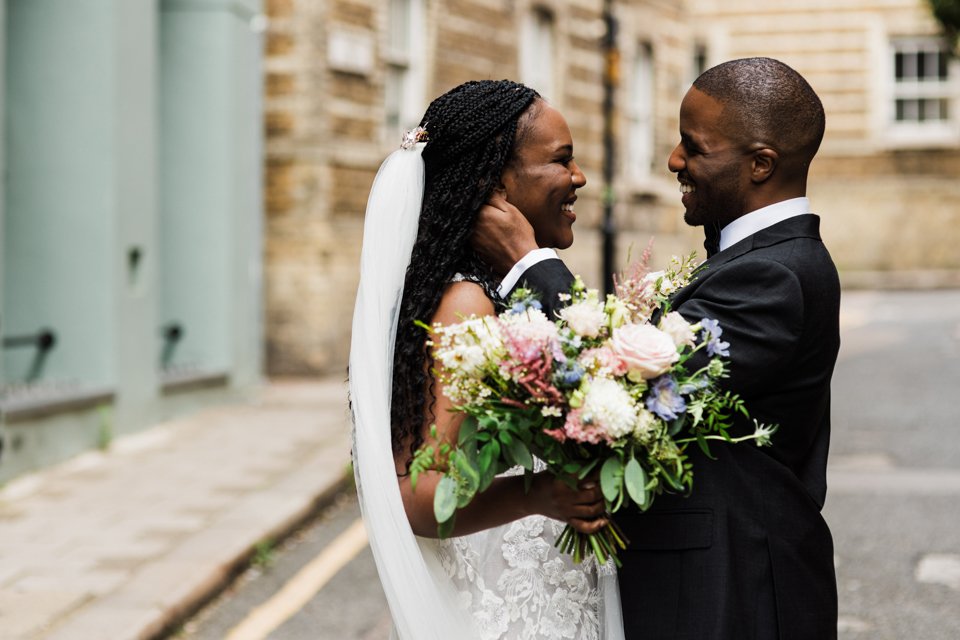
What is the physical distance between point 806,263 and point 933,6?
53.9 ft

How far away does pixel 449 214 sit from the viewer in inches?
108

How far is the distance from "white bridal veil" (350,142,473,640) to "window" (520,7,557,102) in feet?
58.2

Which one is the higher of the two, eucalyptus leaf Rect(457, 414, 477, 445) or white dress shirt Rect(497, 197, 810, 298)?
white dress shirt Rect(497, 197, 810, 298)

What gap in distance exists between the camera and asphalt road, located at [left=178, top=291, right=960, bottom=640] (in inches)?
235

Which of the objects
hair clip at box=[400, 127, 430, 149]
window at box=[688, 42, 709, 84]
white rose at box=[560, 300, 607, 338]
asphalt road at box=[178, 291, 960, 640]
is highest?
window at box=[688, 42, 709, 84]

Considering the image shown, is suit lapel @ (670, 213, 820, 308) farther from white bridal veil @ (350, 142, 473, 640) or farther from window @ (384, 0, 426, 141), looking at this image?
window @ (384, 0, 426, 141)

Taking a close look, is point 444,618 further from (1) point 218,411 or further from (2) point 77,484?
(1) point 218,411

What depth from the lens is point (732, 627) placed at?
254 cm

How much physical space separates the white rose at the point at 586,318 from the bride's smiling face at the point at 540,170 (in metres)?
0.40

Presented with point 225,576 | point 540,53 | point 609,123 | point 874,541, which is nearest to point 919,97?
point 540,53

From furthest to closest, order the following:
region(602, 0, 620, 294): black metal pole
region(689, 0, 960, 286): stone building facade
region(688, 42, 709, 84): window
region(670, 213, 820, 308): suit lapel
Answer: region(688, 42, 709, 84): window, region(689, 0, 960, 286): stone building facade, region(602, 0, 620, 294): black metal pole, region(670, 213, 820, 308): suit lapel

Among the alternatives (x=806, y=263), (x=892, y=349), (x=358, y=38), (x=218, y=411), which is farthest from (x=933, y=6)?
(x=806, y=263)

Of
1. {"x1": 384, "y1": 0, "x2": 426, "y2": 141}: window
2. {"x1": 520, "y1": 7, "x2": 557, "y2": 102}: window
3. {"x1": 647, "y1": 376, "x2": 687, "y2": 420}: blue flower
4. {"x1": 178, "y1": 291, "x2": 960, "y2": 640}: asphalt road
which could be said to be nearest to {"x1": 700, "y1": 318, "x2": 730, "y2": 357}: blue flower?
{"x1": 647, "y1": 376, "x2": 687, "y2": 420}: blue flower

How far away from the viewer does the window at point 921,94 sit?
29.5m
